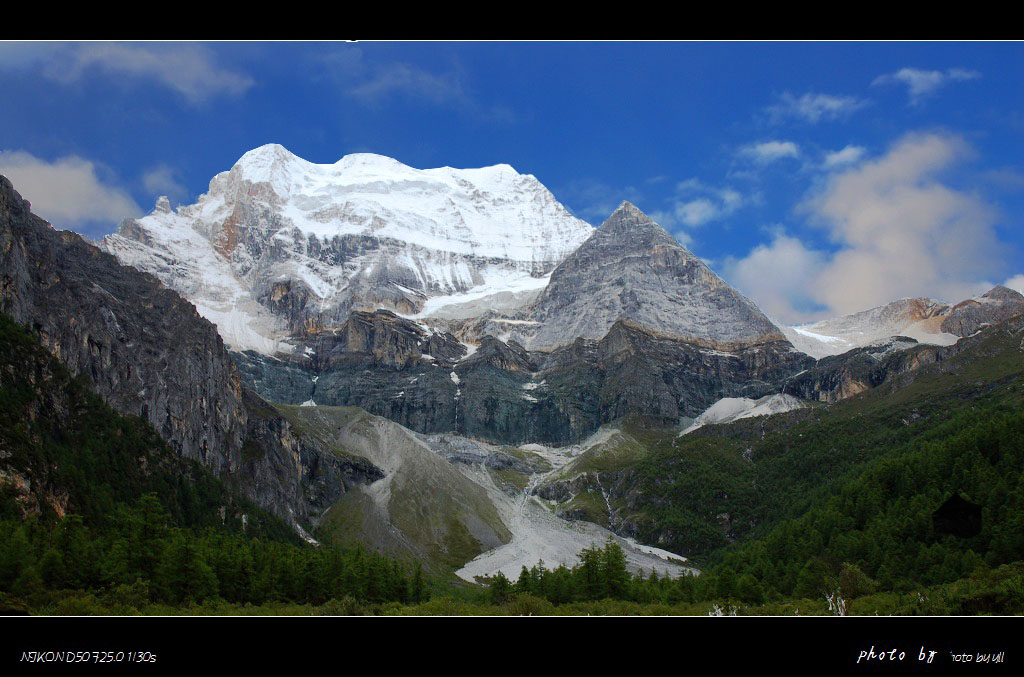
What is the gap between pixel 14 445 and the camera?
105 m

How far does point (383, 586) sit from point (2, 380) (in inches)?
2625

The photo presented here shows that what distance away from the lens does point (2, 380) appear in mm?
119125

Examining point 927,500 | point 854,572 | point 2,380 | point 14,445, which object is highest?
point 2,380
